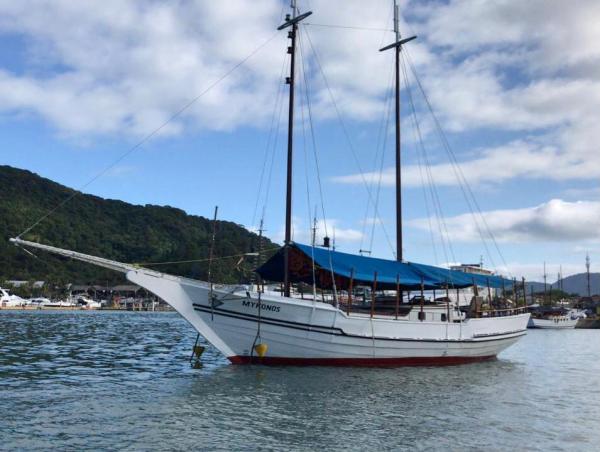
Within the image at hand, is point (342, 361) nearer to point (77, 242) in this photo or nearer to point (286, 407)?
point (286, 407)

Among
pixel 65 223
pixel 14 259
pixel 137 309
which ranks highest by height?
pixel 65 223

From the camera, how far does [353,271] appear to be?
89.3ft

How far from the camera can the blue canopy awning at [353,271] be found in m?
27.0

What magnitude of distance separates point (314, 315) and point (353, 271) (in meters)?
3.41

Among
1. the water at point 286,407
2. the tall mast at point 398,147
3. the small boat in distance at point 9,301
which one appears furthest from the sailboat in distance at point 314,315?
the small boat in distance at point 9,301

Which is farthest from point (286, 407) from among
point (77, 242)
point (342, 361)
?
point (77, 242)

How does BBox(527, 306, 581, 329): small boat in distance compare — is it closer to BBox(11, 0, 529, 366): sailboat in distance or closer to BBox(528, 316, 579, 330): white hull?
BBox(528, 316, 579, 330): white hull

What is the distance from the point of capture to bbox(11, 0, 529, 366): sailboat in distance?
82.3ft

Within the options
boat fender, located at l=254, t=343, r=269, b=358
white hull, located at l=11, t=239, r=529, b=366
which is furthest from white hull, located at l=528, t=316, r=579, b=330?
boat fender, located at l=254, t=343, r=269, b=358

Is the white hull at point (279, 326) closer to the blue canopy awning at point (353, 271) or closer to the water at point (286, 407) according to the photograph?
the water at point (286, 407)

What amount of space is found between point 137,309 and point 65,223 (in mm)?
34948

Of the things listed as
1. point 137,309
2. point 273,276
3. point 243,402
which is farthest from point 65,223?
point 243,402

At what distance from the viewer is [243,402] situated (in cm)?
1752

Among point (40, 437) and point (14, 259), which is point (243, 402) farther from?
point (14, 259)
